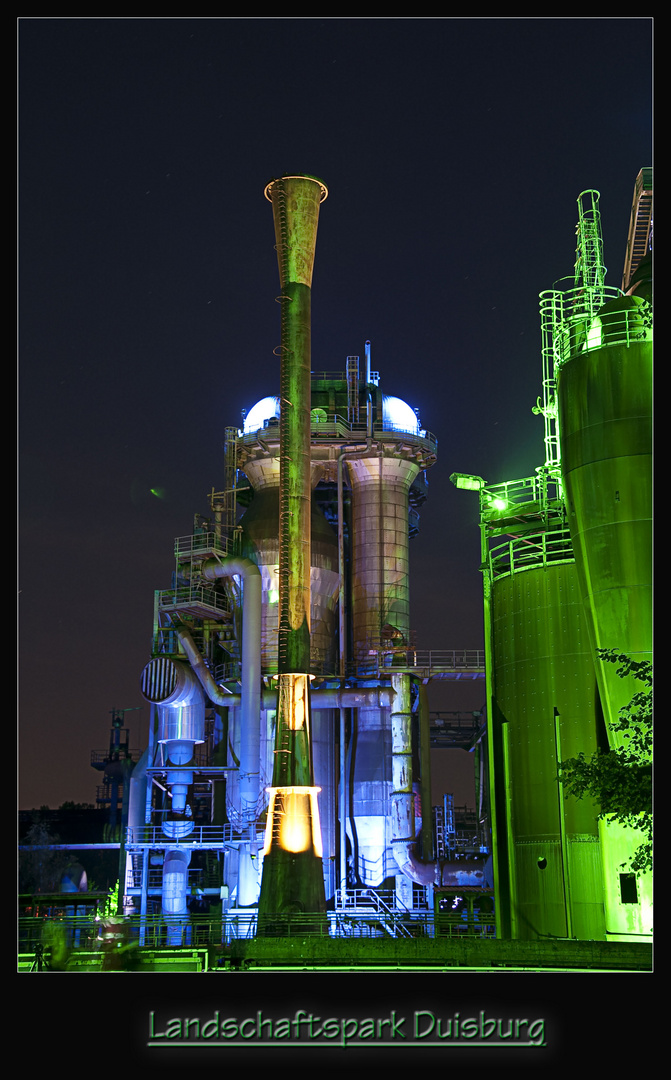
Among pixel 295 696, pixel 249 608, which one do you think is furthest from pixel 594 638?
pixel 249 608

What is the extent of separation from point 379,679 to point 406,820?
18.9 feet

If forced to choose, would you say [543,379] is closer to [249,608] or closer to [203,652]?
[249,608]

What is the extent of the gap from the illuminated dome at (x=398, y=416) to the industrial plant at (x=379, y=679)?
0.16m

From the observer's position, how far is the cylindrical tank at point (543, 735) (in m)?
35.5

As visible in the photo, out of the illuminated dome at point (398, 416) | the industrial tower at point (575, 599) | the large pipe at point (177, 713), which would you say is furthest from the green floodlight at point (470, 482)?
the large pipe at point (177, 713)

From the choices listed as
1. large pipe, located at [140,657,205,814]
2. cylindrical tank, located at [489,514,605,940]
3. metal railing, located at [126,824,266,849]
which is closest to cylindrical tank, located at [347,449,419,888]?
metal railing, located at [126,824,266,849]

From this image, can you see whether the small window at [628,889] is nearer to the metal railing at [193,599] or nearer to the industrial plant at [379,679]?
the industrial plant at [379,679]

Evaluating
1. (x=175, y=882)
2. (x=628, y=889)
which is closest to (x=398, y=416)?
(x=175, y=882)

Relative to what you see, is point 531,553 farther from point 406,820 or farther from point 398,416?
point 398,416

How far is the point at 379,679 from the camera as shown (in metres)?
48.0
